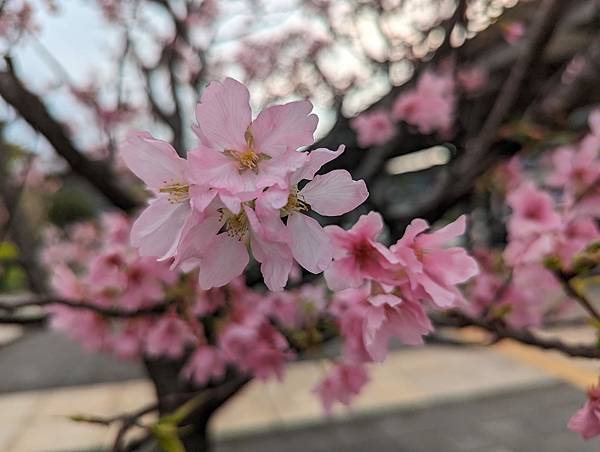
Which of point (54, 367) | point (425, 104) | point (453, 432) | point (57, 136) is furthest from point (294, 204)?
point (54, 367)

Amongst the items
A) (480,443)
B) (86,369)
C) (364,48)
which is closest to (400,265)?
(480,443)

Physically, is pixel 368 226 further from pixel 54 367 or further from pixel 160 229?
pixel 54 367

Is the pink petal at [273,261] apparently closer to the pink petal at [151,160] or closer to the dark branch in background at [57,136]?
the pink petal at [151,160]

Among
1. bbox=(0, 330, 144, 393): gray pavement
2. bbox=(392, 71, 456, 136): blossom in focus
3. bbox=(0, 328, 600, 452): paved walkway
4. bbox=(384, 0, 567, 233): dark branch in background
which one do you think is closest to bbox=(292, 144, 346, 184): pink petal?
bbox=(384, 0, 567, 233): dark branch in background

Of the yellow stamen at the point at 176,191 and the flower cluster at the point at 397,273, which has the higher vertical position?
the yellow stamen at the point at 176,191

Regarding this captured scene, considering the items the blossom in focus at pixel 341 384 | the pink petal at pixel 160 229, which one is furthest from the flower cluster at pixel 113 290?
the pink petal at pixel 160 229

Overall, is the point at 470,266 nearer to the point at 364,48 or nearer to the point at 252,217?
the point at 252,217
